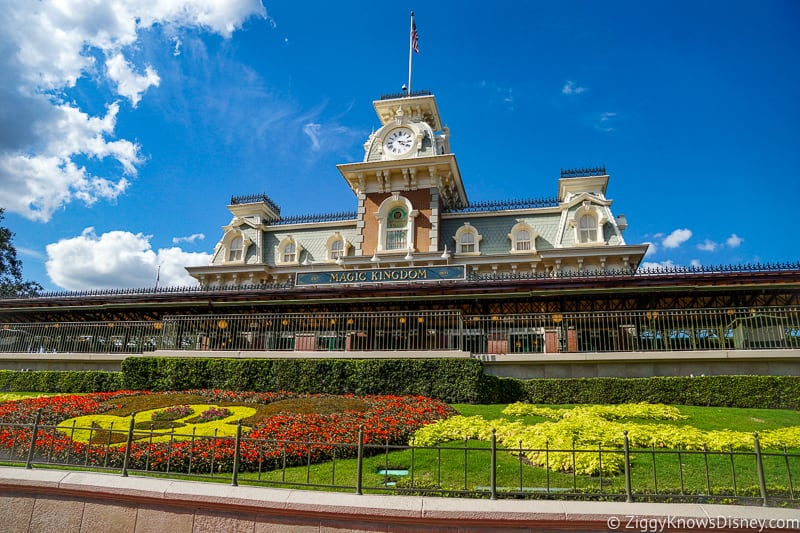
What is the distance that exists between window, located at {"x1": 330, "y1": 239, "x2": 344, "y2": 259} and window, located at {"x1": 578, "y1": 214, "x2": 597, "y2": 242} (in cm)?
1567

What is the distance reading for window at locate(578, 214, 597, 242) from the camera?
30766 mm

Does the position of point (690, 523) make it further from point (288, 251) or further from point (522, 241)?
point (288, 251)

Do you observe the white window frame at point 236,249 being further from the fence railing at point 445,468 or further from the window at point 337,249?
the fence railing at point 445,468

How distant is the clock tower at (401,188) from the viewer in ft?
107

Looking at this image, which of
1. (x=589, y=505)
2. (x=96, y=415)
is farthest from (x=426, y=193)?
(x=589, y=505)

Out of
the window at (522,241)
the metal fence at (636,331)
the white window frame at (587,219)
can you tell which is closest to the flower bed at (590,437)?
the metal fence at (636,331)

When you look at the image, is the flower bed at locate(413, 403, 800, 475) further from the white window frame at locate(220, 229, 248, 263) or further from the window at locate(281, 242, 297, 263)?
the white window frame at locate(220, 229, 248, 263)

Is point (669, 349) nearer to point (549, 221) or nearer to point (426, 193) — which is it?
point (549, 221)

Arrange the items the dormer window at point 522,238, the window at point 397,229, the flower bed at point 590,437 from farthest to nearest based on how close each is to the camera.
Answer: the window at point 397,229 < the dormer window at point 522,238 < the flower bed at point 590,437

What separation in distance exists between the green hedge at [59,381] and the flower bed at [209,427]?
2999 millimetres

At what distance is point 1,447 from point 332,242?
2594cm

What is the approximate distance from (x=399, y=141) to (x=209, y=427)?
26.3m

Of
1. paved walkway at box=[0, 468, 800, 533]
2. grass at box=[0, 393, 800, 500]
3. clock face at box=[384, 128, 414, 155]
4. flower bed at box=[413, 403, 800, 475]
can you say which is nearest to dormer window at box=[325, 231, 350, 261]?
clock face at box=[384, 128, 414, 155]

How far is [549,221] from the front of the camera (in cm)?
3259
